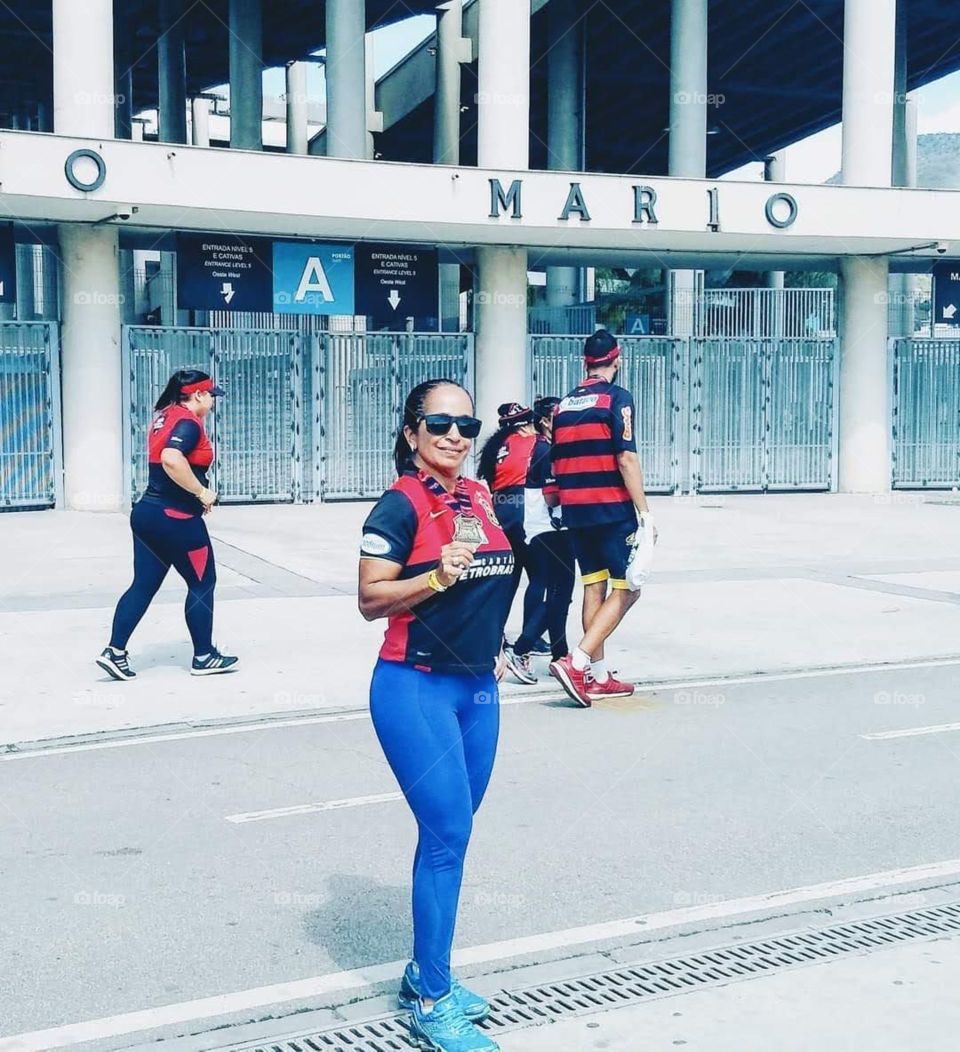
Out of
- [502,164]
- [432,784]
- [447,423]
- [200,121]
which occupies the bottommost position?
[432,784]

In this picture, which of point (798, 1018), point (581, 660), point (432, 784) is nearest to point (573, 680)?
point (581, 660)

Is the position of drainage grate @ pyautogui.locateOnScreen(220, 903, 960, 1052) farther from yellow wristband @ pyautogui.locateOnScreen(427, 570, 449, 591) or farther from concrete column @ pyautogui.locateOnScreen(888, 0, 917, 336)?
concrete column @ pyautogui.locateOnScreen(888, 0, 917, 336)

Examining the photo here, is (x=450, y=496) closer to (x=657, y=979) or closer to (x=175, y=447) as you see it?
(x=657, y=979)

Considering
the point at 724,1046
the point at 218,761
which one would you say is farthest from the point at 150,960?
the point at 218,761

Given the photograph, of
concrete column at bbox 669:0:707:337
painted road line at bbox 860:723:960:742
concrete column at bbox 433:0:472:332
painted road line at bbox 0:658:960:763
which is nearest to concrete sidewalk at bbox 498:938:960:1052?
painted road line at bbox 860:723:960:742

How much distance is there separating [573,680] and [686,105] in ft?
63.9

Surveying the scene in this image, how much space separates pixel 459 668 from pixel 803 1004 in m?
1.37

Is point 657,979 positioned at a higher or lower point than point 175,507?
lower

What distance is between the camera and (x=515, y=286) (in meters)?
21.3

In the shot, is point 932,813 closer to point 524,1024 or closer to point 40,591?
point 524,1024

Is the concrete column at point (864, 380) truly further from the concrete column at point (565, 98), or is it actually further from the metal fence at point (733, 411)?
the concrete column at point (565, 98)

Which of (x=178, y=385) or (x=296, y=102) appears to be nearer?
(x=178, y=385)

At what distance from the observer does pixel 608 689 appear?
873cm

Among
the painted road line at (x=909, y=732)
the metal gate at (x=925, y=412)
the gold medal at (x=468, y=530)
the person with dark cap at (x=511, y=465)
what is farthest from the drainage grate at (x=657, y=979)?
the metal gate at (x=925, y=412)
